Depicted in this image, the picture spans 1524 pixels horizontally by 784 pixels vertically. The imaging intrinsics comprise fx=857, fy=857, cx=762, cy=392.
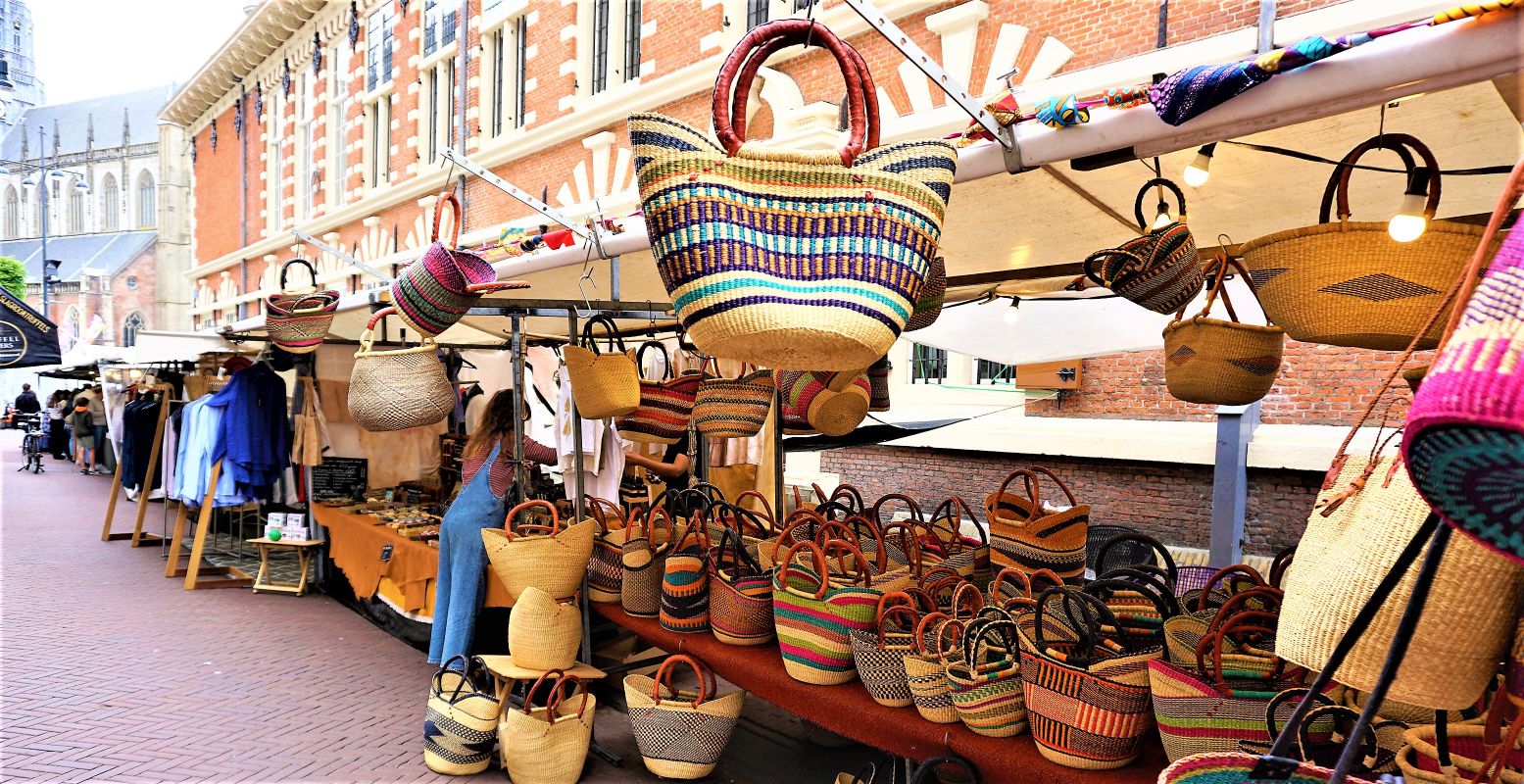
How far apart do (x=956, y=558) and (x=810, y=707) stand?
83 centimetres

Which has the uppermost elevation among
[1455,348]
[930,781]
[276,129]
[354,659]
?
[276,129]

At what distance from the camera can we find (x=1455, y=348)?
1.60 feet

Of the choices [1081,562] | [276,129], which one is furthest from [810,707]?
[276,129]

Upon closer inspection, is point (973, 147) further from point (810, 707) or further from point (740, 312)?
point (810, 707)

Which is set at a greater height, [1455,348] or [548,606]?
[1455,348]

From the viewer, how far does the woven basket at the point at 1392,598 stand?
788mm

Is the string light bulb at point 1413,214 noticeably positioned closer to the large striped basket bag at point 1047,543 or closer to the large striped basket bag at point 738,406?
the large striped basket bag at point 1047,543

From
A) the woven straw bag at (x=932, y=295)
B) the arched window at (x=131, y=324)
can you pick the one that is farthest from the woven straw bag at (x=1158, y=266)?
the arched window at (x=131, y=324)

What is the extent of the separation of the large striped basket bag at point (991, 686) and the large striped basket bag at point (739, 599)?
101 centimetres

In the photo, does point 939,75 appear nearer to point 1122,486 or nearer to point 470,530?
point 470,530

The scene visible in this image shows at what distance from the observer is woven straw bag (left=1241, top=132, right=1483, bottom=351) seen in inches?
65.0

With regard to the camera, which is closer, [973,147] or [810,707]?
[973,147]

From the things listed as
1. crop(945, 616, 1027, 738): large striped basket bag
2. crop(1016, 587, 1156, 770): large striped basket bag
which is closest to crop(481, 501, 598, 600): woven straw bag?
crop(945, 616, 1027, 738): large striped basket bag

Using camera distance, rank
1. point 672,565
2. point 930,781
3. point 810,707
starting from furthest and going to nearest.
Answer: point 672,565
point 810,707
point 930,781
